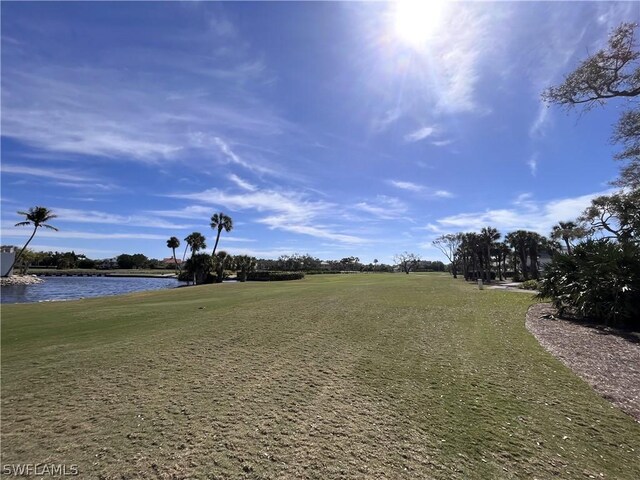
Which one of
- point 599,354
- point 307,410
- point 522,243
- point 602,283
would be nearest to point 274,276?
point 522,243

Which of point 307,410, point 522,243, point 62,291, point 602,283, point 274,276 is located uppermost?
point 522,243

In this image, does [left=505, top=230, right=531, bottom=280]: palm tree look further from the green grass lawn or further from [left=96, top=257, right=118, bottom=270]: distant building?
[left=96, top=257, right=118, bottom=270]: distant building

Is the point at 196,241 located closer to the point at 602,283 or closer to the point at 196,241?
the point at 196,241

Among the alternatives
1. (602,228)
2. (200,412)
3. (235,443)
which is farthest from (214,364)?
(602,228)

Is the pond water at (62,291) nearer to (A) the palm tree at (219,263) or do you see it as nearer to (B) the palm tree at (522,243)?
(A) the palm tree at (219,263)

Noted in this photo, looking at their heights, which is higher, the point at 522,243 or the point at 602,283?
the point at 522,243

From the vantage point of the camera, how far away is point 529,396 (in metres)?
4.99

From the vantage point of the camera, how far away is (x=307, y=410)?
4430mm

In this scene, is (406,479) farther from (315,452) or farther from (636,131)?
(636,131)

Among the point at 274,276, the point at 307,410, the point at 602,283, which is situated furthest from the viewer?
the point at 274,276

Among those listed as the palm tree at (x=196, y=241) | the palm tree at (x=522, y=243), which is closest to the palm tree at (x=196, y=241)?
the palm tree at (x=196, y=241)

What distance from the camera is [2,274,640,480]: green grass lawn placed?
3299mm

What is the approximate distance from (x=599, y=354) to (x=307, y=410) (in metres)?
7.26

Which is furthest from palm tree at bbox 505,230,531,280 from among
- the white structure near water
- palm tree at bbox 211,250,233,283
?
the white structure near water
